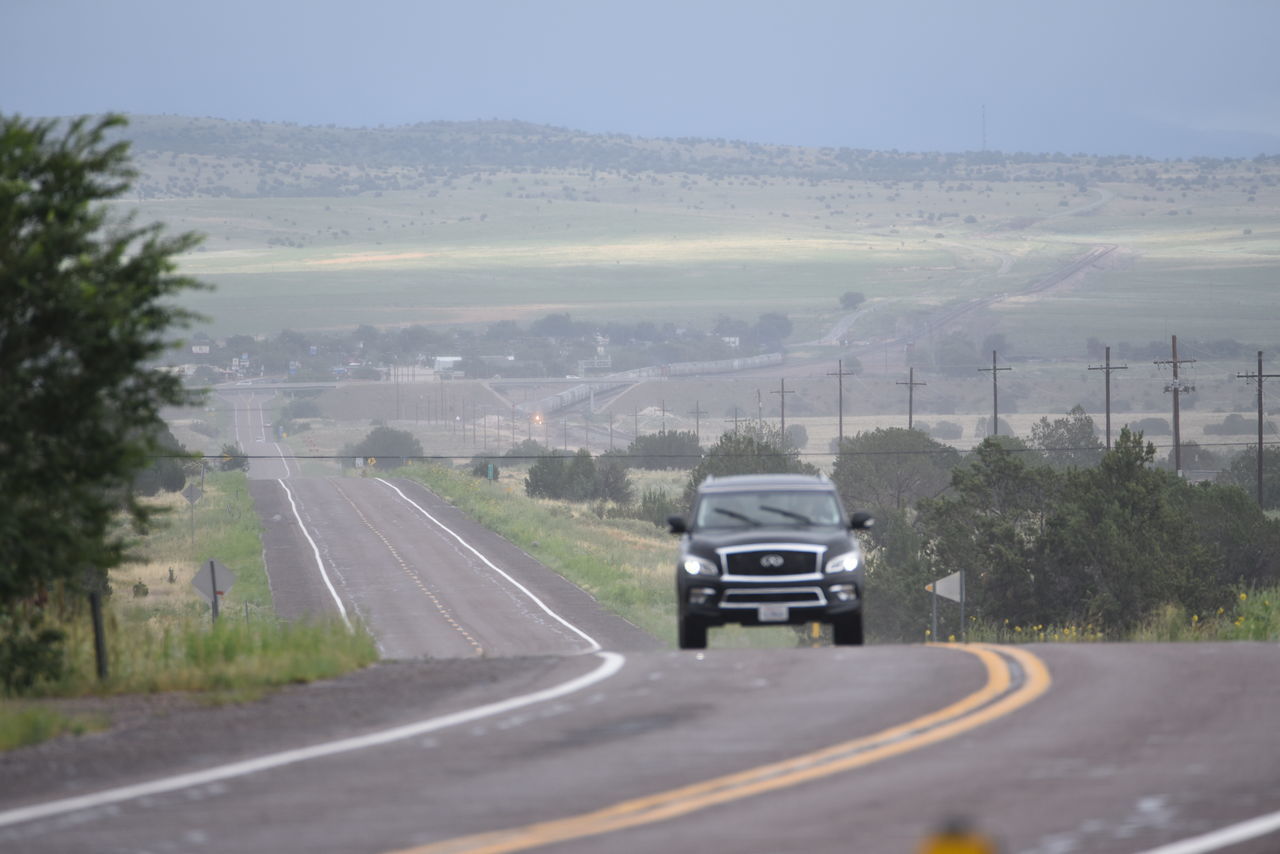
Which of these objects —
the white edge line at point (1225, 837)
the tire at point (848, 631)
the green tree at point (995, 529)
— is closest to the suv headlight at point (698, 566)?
the tire at point (848, 631)

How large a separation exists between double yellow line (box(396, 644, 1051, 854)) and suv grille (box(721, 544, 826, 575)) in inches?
154

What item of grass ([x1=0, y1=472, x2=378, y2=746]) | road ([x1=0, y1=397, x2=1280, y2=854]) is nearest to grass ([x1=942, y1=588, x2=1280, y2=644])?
road ([x1=0, y1=397, x2=1280, y2=854])

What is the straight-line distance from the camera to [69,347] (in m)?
12.0

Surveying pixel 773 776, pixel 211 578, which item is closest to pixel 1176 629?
pixel 773 776

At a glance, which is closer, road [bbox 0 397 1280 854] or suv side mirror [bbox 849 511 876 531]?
road [bbox 0 397 1280 854]

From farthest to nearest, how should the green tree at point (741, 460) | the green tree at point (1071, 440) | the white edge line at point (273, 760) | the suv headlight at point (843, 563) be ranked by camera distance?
the green tree at point (1071, 440)
the green tree at point (741, 460)
the suv headlight at point (843, 563)
the white edge line at point (273, 760)

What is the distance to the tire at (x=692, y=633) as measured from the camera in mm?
16141

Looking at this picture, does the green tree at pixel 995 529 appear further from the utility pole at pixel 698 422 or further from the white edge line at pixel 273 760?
the utility pole at pixel 698 422

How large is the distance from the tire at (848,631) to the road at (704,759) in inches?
64.3

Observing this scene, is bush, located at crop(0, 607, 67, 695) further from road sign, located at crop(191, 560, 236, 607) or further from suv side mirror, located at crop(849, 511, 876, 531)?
road sign, located at crop(191, 560, 236, 607)

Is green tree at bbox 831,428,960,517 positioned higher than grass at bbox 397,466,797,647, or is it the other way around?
green tree at bbox 831,428,960,517

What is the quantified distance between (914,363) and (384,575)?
153462 mm

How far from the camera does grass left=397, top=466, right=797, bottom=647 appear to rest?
41369 mm

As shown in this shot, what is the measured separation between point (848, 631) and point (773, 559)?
1.15m
